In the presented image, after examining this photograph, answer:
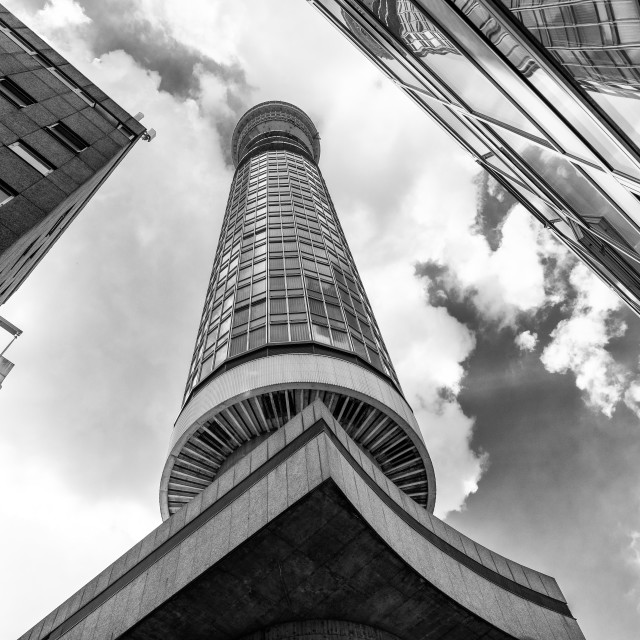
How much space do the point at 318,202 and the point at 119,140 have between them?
3074cm

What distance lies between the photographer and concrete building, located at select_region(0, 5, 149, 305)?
626 inches

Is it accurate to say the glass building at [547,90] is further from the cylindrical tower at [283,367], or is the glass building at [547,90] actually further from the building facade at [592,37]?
the cylindrical tower at [283,367]

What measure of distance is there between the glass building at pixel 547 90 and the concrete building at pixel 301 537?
8.90 m

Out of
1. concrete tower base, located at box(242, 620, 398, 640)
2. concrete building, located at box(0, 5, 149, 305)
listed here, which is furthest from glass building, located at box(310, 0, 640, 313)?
concrete tower base, located at box(242, 620, 398, 640)

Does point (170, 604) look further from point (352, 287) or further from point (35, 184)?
point (352, 287)

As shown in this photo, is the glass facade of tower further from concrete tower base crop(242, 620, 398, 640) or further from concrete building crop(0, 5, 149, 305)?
concrete tower base crop(242, 620, 398, 640)

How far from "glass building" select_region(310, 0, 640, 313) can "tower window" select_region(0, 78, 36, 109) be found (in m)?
12.2

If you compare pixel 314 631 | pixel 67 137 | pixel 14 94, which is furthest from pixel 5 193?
pixel 314 631

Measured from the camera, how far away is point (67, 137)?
65.1 ft

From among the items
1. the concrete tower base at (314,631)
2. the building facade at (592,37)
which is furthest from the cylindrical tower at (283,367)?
the building facade at (592,37)

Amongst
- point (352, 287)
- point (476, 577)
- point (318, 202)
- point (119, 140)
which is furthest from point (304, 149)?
point (476, 577)

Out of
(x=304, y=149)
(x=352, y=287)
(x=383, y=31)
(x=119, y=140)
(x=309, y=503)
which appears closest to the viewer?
(x=309, y=503)

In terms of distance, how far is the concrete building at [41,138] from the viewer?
1589 cm

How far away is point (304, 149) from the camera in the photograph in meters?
74.2
